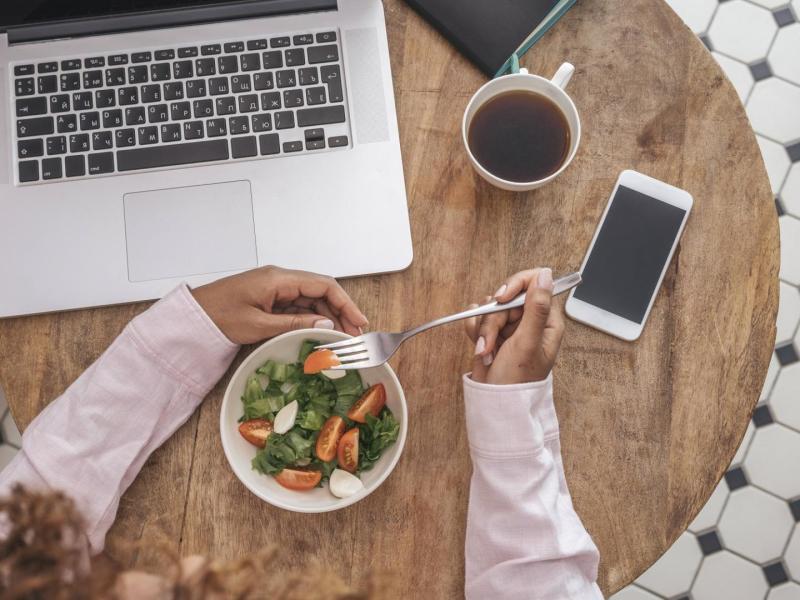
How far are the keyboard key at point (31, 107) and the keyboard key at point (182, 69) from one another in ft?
0.65

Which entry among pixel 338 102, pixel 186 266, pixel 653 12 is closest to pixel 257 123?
pixel 338 102

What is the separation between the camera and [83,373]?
986mm

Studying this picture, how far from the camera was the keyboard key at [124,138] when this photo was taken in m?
1.03

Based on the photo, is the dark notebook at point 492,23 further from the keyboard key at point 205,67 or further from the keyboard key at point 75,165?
the keyboard key at point 75,165

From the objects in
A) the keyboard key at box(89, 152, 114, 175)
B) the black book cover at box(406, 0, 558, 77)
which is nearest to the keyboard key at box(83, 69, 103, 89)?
the keyboard key at box(89, 152, 114, 175)

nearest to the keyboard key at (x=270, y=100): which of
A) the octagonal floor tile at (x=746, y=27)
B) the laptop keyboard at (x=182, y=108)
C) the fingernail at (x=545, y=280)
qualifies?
the laptop keyboard at (x=182, y=108)

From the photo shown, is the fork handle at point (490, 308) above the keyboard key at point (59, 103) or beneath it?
beneath

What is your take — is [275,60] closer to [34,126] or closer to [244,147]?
[244,147]

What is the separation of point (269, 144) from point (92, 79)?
0.29 meters

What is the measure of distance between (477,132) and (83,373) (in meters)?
0.66

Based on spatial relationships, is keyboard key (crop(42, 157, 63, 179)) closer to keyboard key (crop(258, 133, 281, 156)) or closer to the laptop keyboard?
the laptop keyboard

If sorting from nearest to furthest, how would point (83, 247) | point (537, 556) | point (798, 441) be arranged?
point (537, 556) < point (83, 247) < point (798, 441)

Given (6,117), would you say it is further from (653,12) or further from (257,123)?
(653,12)

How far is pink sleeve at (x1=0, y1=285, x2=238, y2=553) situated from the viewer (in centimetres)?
93
